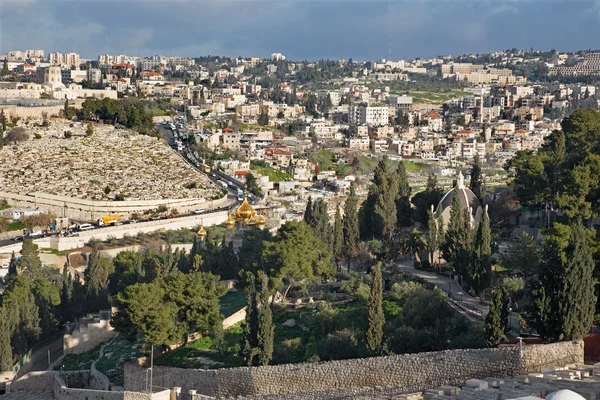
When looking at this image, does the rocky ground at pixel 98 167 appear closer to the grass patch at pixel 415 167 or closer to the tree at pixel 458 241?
the grass patch at pixel 415 167

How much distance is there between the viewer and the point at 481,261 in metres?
28.4

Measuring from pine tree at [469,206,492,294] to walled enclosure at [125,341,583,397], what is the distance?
284 inches

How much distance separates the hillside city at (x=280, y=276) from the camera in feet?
70.7

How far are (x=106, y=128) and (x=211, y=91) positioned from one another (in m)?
50.6

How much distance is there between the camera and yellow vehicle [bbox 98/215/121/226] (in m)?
55.5

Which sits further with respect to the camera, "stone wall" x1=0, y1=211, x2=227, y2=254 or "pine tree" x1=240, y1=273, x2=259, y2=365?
"stone wall" x1=0, y1=211, x2=227, y2=254

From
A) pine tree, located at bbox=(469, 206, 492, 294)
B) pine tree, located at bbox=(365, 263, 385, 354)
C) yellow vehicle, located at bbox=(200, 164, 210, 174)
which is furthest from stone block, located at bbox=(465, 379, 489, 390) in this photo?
yellow vehicle, located at bbox=(200, 164, 210, 174)

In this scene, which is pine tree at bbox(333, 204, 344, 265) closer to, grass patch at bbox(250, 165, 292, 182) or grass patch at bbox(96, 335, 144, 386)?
grass patch at bbox(96, 335, 144, 386)

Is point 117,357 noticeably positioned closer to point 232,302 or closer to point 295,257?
point 232,302

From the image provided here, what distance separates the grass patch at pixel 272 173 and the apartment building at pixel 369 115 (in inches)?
1856

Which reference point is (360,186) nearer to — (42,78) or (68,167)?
(68,167)

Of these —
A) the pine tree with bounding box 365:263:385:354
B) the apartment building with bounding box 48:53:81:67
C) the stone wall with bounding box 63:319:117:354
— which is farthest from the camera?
the apartment building with bounding box 48:53:81:67

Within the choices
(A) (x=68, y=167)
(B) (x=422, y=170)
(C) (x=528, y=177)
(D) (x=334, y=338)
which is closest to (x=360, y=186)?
(B) (x=422, y=170)

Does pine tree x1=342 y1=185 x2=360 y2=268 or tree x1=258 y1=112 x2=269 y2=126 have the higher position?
tree x1=258 y1=112 x2=269 y2=126
